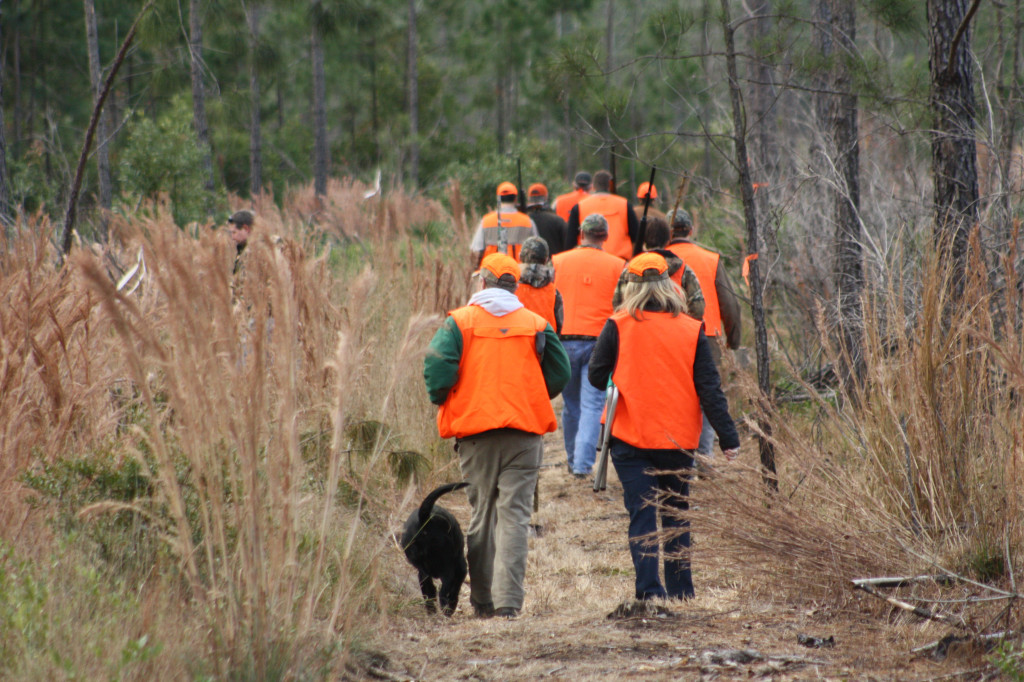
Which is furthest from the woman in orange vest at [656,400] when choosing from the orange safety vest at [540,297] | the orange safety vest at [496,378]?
the orange safety vest at [540,297]

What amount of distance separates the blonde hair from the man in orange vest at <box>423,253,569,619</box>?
0.48m

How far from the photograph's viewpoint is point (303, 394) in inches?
208

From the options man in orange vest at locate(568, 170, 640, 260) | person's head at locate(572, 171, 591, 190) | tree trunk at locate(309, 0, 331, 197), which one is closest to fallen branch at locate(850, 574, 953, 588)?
man in orange vest at locate(568, 170, 640, 260)

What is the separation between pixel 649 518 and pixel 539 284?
8.92ft

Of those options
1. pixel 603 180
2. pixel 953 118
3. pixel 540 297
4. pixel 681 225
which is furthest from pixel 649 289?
pixel 603 180

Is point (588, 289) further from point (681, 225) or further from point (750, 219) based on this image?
point (750, 219)

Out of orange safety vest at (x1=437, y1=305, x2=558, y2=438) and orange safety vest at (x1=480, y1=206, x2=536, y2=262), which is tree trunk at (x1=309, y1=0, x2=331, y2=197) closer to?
orange safety vest at (x1=480, y1=206, x2=536, y2=262)

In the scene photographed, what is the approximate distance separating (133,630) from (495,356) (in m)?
2.35

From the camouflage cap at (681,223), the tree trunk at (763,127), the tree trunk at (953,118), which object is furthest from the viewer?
the camouflage cap at (681,223)

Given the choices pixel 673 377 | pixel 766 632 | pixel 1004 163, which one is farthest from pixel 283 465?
pixel 1004 163

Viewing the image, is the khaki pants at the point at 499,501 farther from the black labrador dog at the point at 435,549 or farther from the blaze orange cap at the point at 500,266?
the blaze orange cap at the point at 500,266

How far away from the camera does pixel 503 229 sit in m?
8.92

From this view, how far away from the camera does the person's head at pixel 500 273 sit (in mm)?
5055

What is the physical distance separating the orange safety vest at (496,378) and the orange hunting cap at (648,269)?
55cm
